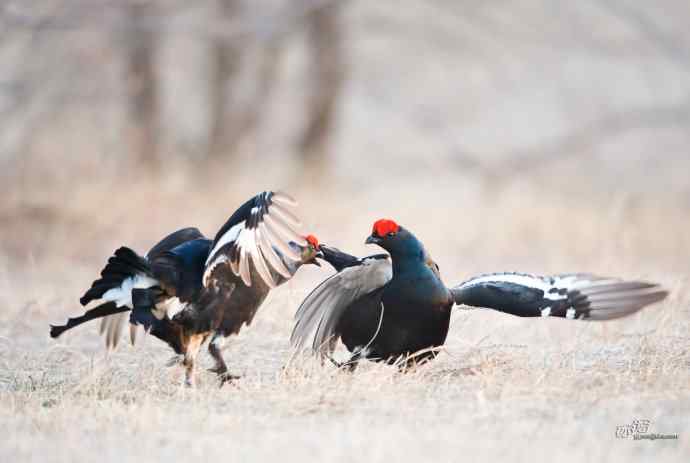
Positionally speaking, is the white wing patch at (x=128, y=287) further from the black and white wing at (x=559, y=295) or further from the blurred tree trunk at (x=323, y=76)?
the blurred tree trunk at (x=323, y=76)

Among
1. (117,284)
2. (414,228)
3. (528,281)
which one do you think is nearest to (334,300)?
(528,281)

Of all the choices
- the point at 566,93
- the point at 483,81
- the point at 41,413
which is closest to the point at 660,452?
the point at 41,413

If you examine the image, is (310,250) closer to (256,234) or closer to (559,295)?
(256,234)

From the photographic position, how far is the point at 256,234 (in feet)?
14.2

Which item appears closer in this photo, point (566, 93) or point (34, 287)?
point (34, 287)

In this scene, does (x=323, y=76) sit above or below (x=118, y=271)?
above

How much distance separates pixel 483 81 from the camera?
19781 mm

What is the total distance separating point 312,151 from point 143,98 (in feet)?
6.73

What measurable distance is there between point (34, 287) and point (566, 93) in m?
12.1

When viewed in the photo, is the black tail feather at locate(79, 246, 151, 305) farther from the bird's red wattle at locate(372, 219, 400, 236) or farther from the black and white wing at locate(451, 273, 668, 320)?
the black and white wing at locate(451, 273, 668, 320)

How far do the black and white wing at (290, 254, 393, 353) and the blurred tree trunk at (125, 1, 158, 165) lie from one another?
678cm

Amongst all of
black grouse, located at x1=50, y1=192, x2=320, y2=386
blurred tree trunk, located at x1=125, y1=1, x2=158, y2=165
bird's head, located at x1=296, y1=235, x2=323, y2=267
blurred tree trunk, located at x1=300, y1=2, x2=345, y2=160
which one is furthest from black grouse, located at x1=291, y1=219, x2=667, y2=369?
blurred tree trunk, located at x1=300, y1=2, x2=345, y2=160

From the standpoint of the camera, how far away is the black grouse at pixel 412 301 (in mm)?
4504

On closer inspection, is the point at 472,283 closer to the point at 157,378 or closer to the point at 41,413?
the point at 157,378
